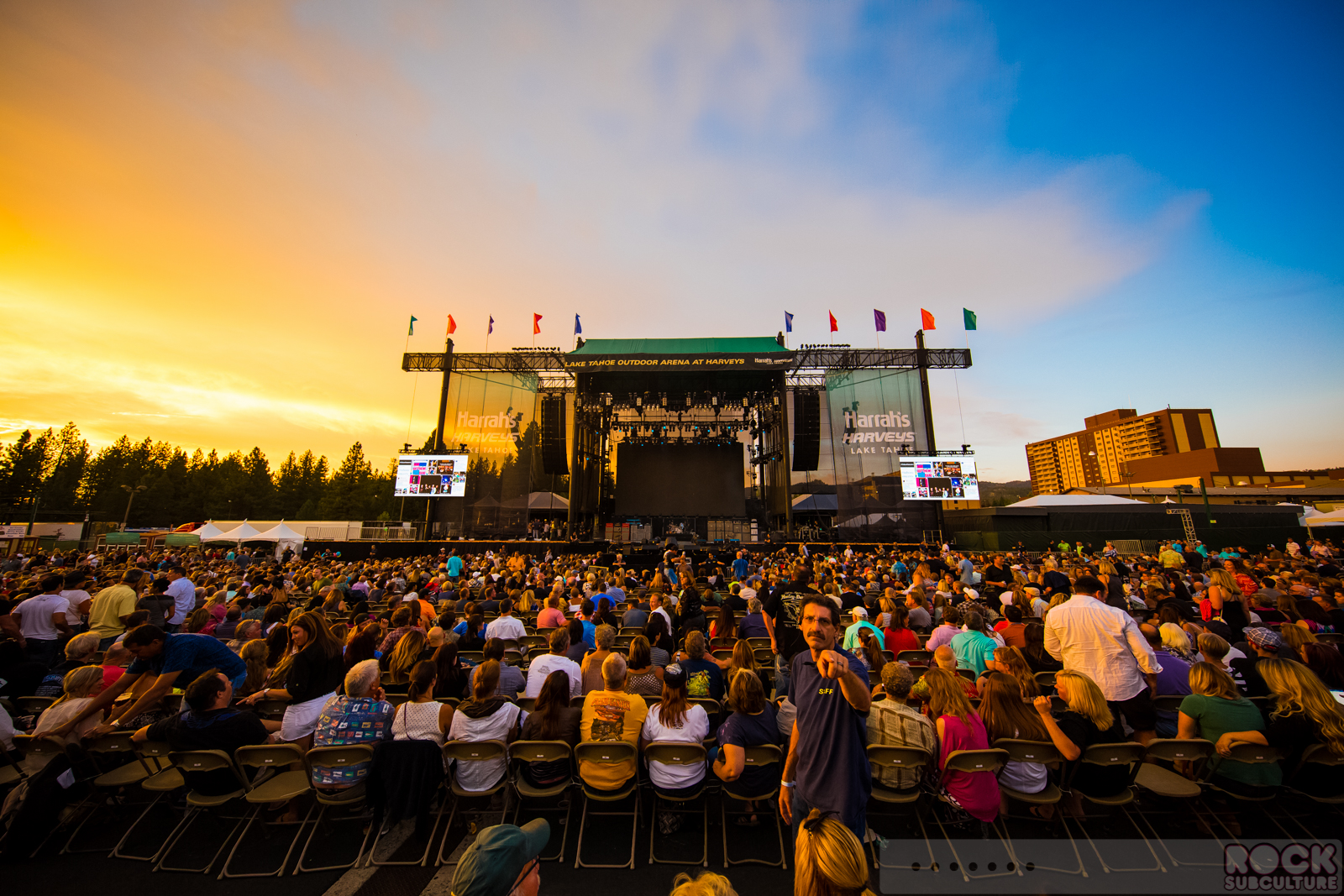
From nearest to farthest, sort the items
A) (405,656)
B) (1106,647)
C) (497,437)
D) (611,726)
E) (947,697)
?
(947,697)
(611,726)
(1106,647)
(405,656)
(497,437)

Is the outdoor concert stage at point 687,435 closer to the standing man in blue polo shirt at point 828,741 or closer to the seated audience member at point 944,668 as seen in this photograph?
the seated audience member at point 944,668

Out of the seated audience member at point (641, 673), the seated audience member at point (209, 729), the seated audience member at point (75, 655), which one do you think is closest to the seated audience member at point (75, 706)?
the seated audience member at point (75, 655)

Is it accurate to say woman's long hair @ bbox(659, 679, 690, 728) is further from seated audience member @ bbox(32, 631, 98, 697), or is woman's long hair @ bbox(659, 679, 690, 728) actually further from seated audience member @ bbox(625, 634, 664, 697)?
seated audience member @ bbox(32, 631, 98, 697)

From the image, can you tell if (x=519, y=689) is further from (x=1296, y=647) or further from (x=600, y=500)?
(x=600, y=500)

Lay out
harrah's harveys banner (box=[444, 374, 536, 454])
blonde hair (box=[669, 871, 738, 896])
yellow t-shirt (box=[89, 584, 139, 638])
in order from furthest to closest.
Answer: harrah's harveys banner (box=[444, 374, 536, 454]) → yellow t-shirt (box=[89, 584, 139, 638]) → blonde hair (box=[669, 871, 738, 896])

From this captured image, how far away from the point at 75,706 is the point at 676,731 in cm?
424

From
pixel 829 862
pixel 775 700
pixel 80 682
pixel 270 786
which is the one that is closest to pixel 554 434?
pixel 80 682

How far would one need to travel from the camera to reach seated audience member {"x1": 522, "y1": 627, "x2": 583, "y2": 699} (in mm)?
4293

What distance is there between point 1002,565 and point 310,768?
38.1 ft

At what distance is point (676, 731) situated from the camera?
3330 mm

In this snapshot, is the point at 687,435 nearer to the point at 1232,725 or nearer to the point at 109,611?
the point at 109,611

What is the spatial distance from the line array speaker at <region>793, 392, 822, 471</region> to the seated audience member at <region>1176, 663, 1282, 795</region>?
1953 cm

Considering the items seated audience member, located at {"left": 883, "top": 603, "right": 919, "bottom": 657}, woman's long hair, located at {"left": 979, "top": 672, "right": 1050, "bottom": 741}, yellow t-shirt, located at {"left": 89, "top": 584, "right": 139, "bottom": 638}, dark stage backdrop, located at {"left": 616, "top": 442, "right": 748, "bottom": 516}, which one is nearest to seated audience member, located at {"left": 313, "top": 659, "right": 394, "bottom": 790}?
woman's long hair, located at {"left": 979, "top": 672, "right": 1050, "bottom": 741}

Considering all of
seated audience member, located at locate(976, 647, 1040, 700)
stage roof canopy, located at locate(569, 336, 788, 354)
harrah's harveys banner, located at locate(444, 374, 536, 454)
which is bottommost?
seated audience member, located at locate(976, 647, 1040, 700)
